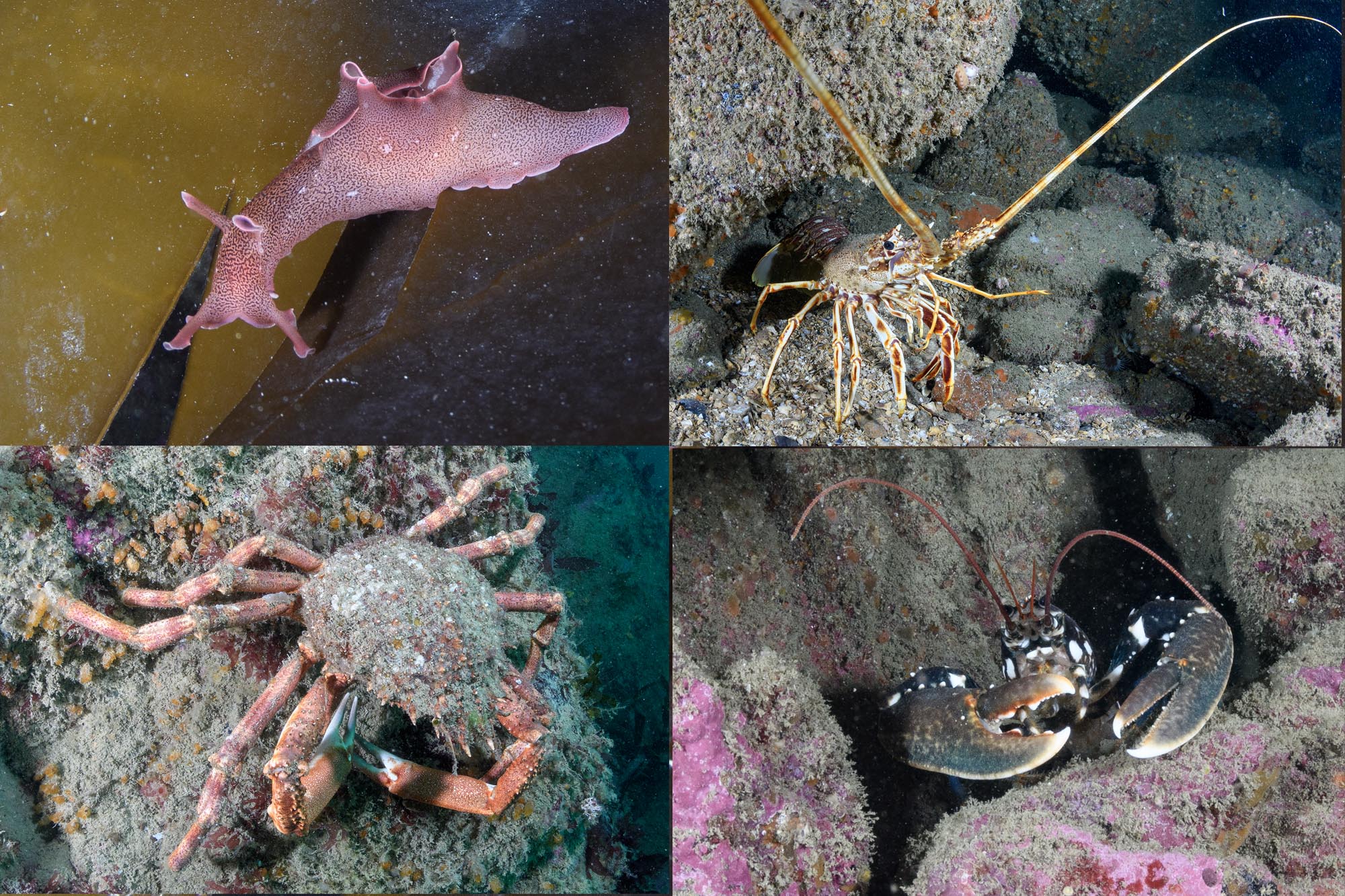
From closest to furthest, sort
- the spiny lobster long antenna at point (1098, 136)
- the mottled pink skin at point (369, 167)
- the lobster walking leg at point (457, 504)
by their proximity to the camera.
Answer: the mottled pink skin at point (369, 167) → the spiny lobster long antenna at point (1098, 136) → the lobster walking leg at point (457, 504)

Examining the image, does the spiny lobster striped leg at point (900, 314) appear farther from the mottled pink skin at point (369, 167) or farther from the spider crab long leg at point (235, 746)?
the spider crab long leg at point (235, 746)

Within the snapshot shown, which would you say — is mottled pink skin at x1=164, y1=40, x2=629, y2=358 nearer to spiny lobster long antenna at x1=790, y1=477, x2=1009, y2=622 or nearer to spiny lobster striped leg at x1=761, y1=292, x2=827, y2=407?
spiny lobster striped leg at x1=761, y1=292, x2=827, y2=407

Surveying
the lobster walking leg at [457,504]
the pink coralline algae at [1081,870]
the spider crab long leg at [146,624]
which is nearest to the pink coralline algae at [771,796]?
the pink coralline algae at [1081,870]

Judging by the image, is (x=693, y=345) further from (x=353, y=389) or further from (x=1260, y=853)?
(x=1260, y=853)

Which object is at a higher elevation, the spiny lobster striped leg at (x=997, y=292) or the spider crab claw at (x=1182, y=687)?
the spiny lobster striped leg at (x=997, y=292)

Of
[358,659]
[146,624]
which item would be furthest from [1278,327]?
[146,624]

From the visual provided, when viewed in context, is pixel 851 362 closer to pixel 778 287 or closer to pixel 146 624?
pixel 778 287

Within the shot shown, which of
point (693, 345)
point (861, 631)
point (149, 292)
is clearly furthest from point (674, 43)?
point (861, 631)

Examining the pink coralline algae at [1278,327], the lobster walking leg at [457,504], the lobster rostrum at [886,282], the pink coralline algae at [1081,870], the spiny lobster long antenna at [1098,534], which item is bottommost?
the pink coralline algae at [1081,870]
